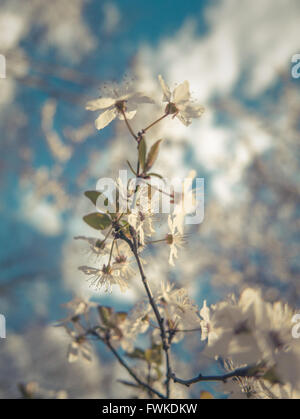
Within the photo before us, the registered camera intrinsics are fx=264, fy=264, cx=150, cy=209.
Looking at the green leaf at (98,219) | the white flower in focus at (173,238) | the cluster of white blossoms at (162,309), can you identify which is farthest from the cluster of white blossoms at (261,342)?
the green leaf at (98,219)

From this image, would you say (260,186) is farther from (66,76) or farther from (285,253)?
(66,76)

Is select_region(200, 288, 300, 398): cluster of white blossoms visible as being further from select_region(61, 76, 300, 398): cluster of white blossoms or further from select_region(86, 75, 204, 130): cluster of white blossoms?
select_region(86, 75, 204, 130): cluster of white blossoms

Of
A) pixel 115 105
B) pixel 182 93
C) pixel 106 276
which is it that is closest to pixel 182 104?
pixel 182 93

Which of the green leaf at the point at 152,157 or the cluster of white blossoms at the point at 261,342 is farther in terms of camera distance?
the green leaf at the point at 152,157

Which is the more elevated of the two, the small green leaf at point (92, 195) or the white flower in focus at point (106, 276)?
the small green leaf at point (92, 195)

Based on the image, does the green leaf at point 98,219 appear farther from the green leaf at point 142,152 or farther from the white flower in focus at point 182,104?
the white flower in focus at point 182,104

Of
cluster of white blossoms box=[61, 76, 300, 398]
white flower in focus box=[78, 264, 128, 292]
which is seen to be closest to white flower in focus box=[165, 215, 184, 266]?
cluster of white blossoms box=[61, 76, 300, 398]
